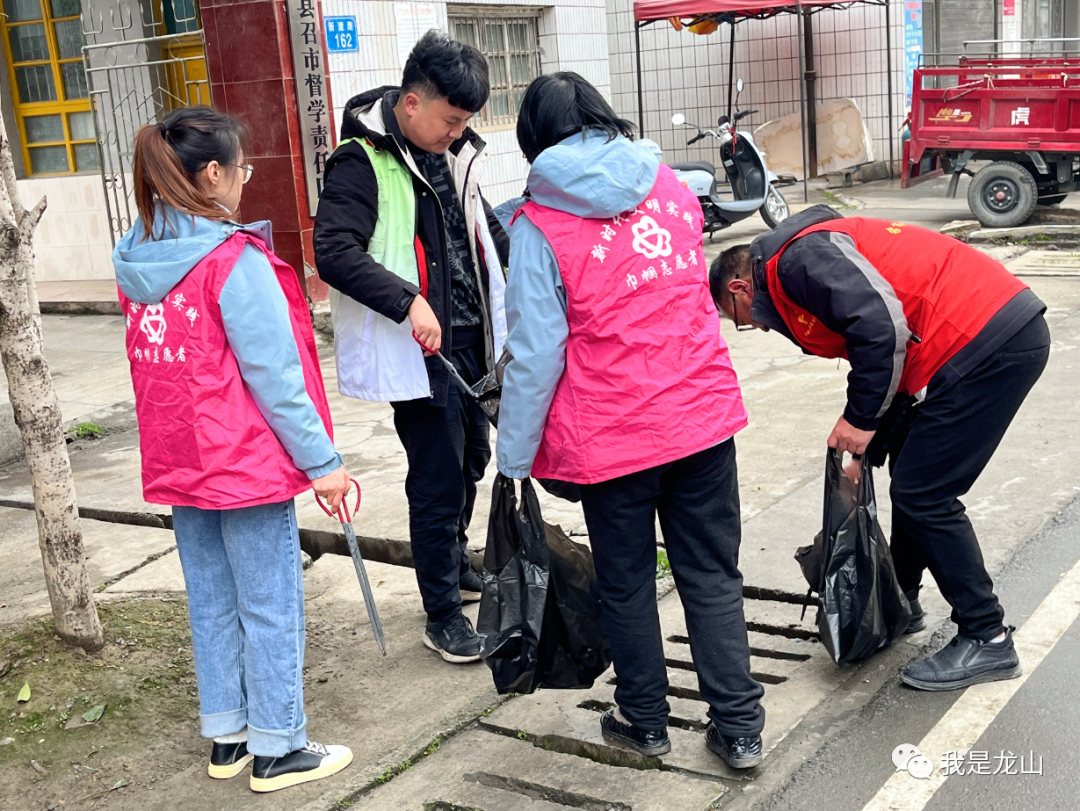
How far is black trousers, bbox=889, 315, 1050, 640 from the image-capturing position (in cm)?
300

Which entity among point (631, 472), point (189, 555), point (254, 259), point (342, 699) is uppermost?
point (254, 259)

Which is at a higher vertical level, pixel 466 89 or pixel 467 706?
pixel 466 89

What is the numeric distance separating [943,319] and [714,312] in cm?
63

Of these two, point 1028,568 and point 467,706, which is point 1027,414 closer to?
point 1028,568

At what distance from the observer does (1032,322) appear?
301cm

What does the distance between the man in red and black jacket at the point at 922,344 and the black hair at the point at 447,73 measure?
87 centimetres

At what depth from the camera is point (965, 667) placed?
10.5ft

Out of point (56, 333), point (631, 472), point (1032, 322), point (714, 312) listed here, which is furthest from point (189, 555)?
point (56, 333)

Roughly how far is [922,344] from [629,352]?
2.84 feet

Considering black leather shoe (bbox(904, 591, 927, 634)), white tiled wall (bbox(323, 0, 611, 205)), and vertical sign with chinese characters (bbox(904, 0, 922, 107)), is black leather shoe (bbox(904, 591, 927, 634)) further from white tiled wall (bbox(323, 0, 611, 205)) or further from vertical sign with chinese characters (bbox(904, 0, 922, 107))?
vertical sign with chinese characters (bbox(904, 0, 922, 107))

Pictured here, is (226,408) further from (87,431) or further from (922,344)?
(87,431)

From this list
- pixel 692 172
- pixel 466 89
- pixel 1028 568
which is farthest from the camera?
pixel 692 172

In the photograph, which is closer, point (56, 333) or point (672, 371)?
point (672, 371)

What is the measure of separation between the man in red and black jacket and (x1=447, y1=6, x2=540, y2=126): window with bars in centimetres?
784
